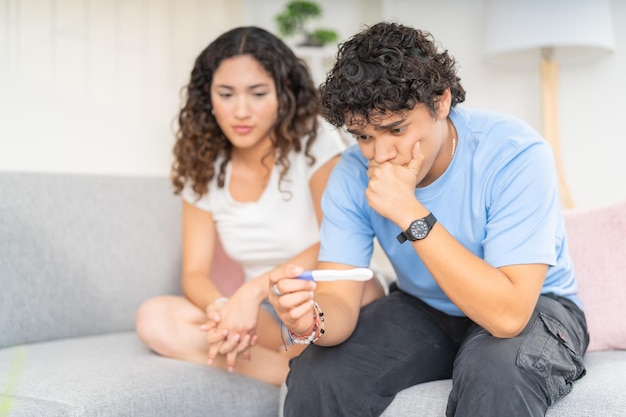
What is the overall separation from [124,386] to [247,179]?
68 cm

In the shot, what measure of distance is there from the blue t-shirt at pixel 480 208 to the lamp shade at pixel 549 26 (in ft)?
3.69

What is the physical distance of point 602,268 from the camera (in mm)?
1576

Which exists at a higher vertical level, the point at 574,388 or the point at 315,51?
the point at 315,51

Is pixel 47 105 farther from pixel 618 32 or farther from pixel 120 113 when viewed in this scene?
pixel 618 32

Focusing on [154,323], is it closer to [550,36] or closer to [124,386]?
[124,386]

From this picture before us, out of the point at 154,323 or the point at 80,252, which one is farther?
the point at 80,252

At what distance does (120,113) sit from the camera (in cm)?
240

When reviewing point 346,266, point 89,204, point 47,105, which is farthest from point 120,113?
point 346,266

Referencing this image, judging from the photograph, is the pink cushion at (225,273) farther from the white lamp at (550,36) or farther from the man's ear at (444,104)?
the white lamp at (550,36)

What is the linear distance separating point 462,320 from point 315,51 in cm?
169

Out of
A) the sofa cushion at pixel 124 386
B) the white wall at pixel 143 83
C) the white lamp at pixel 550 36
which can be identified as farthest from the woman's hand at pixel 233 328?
the white lamp at pixel 550 36

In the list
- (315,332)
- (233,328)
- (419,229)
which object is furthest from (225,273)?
(419,229)

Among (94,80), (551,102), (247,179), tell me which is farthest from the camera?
(551,102)

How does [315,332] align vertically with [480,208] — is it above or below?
below
